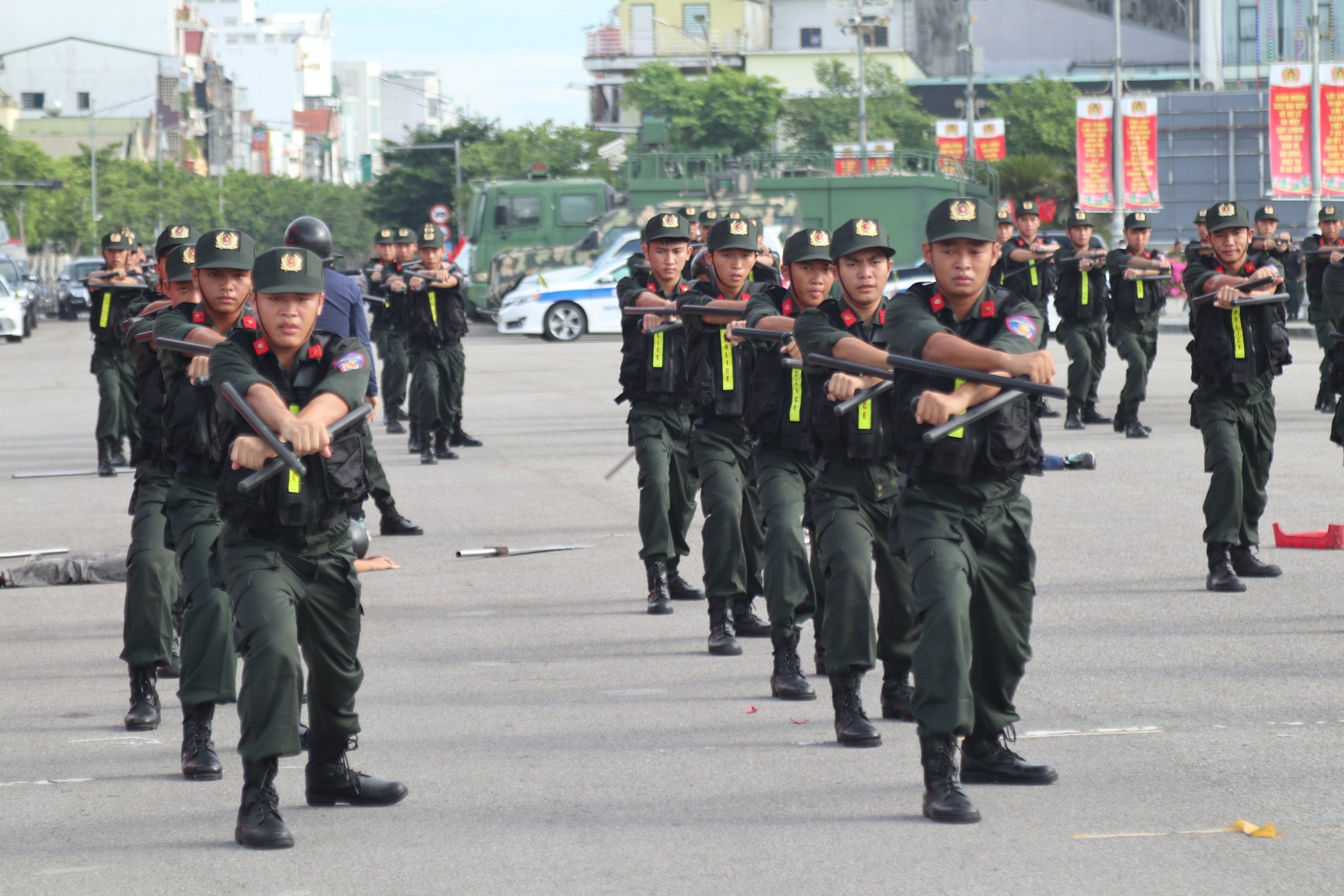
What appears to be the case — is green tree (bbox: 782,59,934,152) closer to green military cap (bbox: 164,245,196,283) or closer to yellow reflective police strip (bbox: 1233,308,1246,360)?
yellow reflective police strip (bbox: 1233,308,1246,360)

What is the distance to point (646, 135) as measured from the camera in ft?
139

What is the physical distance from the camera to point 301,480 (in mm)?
5305

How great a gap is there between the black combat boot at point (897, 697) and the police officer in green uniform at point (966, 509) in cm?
86

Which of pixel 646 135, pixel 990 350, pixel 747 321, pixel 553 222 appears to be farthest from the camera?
pixel 646 135

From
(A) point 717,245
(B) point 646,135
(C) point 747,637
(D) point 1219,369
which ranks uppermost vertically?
(B) point 646,135

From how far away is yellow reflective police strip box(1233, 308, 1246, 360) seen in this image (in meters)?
9.38

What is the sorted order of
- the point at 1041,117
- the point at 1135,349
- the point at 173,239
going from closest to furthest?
the point at 173,239 < the point at 1135,349 < the point at 1041,117

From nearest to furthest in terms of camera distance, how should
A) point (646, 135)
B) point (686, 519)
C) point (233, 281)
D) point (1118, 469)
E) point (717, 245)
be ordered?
point (233, 281), point (717, 245), point (686, 519), point (1118, 469), point (646, 135)

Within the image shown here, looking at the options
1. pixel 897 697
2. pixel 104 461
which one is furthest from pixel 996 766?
pixel 104 461

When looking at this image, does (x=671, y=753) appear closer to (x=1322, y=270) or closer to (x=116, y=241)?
(x=116, y=241)

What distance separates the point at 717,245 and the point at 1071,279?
1027 cm

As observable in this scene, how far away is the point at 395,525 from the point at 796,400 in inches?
214

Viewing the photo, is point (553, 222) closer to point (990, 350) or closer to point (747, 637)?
point (747, 637)

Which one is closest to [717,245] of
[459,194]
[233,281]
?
[233,281]
